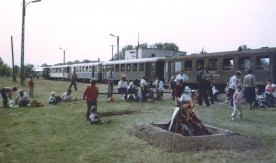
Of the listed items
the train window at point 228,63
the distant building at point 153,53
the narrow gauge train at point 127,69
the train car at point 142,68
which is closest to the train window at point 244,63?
the train window at point 228,63

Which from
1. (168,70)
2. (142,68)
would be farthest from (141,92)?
(142,68)

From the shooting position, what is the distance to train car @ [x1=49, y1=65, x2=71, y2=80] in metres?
60.1

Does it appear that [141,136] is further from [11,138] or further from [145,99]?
[145,99]

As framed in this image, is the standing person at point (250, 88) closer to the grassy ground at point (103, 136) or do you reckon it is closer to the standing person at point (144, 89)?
the grassy ground at point (103, 136)

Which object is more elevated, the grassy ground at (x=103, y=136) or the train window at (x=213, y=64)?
the train window at (x=213, y=64)

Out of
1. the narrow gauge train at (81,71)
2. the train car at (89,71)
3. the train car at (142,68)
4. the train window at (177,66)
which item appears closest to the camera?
the train window at (177,66)

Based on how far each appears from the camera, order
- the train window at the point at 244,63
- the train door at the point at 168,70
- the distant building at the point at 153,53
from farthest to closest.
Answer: the distant building at the point at 153,53 < the train door at the point at 168,70 < the train window at the point at 244,63

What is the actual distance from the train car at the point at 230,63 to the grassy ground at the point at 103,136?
19.7 ft

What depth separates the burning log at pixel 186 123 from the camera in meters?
10.2

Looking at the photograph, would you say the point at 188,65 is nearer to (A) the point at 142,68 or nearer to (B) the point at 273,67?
(B) the point at 273,67

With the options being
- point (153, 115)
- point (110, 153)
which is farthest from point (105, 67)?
point (110, 153)

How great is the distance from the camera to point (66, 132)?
1116 cm

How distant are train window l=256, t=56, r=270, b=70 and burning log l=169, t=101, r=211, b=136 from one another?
43.1 ft

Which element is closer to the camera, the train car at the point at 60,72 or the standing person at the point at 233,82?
the standing person at the point at 233,82
